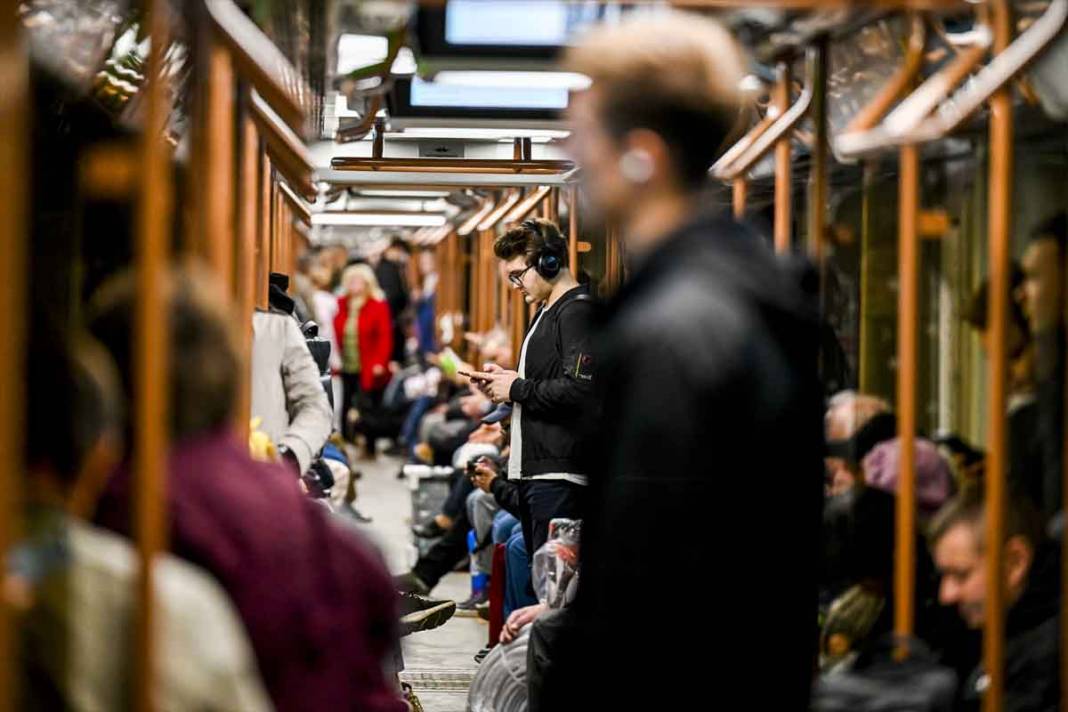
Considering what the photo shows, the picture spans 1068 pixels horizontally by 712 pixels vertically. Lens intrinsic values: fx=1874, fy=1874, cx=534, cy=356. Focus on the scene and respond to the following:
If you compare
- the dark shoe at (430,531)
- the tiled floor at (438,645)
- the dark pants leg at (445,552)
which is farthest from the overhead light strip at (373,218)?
the dark pants leg at (445,552)

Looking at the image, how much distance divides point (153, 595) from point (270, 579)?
0.16 metres

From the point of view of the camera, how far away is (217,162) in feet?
10.1

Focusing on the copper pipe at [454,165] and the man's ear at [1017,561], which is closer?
the man's ear at [1017,561]

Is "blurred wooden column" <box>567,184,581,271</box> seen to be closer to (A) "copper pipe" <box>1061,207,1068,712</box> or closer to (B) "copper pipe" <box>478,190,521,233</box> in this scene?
(B) "copper pipe" <box>478,190,521,233</box>

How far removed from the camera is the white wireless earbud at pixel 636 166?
257cm

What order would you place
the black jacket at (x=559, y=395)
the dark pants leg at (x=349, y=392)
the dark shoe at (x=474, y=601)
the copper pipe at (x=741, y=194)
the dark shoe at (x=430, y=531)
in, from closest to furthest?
the copper pipe at (x=741, y=194)
the black jacket at (x=559, y=395)
the dark shoe at (x=474, y=601)
the dark shoe at (x=430, y=531)
the dark pants leg at (x=349, y=392)

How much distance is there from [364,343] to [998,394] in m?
12.9

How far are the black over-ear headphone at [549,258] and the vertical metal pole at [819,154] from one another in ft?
10.3

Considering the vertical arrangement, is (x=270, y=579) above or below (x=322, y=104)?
below

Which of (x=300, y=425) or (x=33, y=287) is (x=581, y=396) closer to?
(x=300, y=425)

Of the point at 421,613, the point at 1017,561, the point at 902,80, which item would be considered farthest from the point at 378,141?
the point at 1017,561

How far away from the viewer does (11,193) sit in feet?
8.11

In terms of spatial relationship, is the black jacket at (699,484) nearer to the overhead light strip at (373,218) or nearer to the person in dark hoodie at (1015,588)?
the person in dark hoodie at (1015,588)

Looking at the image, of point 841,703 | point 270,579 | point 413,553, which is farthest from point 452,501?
point 270,579
